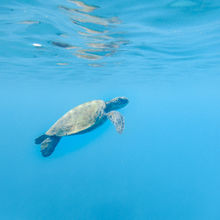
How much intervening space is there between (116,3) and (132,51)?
6.78m

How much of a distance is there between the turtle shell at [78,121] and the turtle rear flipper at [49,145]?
325 mm

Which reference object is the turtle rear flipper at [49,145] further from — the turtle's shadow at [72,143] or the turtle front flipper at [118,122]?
the turtle front flipper at [118,122]

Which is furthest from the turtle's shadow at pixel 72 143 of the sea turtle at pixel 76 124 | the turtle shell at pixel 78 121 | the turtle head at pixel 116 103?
the turtle head at pixel 116 103

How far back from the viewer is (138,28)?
846 centimetres

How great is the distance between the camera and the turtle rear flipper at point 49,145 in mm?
8008

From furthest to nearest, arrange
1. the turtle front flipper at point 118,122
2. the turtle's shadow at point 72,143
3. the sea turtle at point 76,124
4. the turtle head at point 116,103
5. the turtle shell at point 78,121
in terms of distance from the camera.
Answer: the turtle head at point 116,103
the turtle's shadow at point 72,143
the turtle shell at point 78,121
the sea turtle at point 76,124
the turtle front flipper at point 118,122

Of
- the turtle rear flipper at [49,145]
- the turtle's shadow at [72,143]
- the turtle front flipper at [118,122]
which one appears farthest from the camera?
the turtle's shadow at [72,143]

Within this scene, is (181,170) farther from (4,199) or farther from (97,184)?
(4,199)

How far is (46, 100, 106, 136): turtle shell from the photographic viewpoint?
8.28 meters

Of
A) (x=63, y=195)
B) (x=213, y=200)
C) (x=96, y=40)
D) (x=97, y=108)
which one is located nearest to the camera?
(x=97, y=108)

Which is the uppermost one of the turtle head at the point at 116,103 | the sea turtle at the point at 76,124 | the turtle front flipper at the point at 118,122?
the turtle head at the point at 116,103

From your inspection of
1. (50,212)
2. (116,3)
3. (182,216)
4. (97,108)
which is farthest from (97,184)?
(116,3)

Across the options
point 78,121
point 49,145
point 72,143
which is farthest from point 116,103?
point 49,145

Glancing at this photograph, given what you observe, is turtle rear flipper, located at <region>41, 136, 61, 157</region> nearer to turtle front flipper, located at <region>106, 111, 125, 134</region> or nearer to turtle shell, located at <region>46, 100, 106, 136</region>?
turtle shell, located at <region>46, 100, 106, 136</region>
